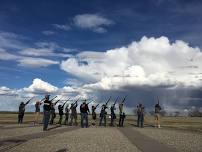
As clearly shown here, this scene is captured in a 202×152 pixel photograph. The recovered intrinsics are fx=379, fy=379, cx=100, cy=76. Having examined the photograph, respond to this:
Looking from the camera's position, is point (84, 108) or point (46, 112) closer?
point (46, 112)

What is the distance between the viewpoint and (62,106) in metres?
34.3

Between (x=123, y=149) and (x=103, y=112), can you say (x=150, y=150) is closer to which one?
(x=123, y=149)

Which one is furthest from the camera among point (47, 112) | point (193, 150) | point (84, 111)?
point (84, 111)

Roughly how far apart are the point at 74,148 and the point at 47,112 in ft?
34.4

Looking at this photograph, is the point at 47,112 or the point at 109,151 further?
the point at 47,112

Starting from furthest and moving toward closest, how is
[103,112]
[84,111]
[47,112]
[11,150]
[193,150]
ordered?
[103,112], [84,111], [47,112], [193,150], [11,150]

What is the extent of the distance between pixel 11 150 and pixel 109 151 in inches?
130

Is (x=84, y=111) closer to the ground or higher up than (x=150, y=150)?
higher up

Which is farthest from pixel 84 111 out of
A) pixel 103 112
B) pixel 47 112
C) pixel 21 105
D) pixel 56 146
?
pixel 56 146

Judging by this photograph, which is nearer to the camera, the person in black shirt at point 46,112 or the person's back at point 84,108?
the person in black shirt at point 46,112

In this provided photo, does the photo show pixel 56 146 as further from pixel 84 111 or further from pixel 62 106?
pixel 62 106

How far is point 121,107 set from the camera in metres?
32.7

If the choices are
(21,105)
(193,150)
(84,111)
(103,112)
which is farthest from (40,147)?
(21,105)

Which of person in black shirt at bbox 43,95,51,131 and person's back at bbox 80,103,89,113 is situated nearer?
person in black shirt at bbox 43,95,51,131
